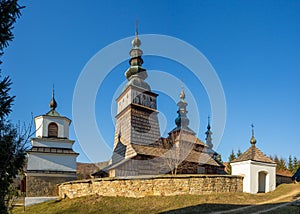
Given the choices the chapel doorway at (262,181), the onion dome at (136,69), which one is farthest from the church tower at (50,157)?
the chapel doorway at (262,181)

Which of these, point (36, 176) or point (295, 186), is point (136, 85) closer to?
point (36, 176)

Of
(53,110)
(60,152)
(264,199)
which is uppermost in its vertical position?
(53,110)

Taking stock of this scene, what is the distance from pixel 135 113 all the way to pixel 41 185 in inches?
419

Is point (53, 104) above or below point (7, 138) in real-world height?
above

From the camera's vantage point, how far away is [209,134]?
156 ft

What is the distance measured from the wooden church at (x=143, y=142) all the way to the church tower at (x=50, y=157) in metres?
4.03

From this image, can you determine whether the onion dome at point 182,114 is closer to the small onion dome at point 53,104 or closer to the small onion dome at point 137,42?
the small onion dome at point 137,42

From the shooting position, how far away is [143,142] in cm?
2669

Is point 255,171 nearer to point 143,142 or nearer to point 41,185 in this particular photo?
point 143,142

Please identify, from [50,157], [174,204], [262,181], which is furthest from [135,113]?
[174,204]

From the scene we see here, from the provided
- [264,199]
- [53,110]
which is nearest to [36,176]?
[53,110]

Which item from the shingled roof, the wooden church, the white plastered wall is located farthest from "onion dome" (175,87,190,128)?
the white plastered wall

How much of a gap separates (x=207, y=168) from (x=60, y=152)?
50.5 feet

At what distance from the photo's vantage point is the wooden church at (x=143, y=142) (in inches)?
977
